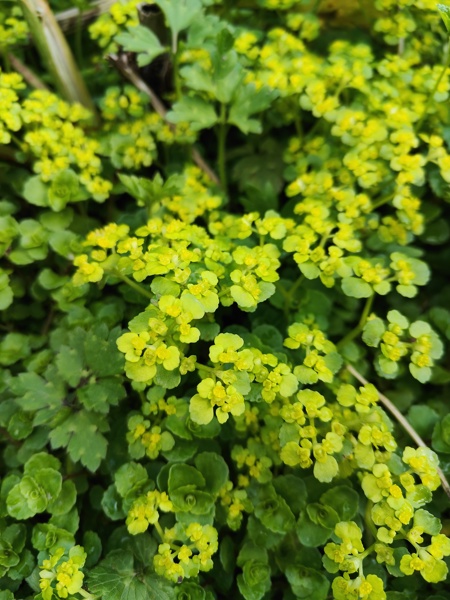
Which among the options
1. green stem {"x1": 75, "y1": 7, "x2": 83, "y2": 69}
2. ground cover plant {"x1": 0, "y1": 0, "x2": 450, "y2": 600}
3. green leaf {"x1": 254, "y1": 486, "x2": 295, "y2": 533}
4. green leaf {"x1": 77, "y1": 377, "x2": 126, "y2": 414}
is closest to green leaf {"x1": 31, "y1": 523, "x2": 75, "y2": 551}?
ground cover plant {"x1": 0, "y1": 0, "x2": 450, "y2": 600}

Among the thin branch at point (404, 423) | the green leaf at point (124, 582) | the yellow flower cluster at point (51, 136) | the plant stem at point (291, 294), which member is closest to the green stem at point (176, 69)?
the yellow flower cluster at point (51, 136)

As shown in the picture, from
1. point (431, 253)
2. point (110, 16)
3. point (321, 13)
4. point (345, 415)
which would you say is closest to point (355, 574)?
point (345, 415)

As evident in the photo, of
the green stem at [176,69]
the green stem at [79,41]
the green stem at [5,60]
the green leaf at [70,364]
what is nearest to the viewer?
the green leaf at [70,364]

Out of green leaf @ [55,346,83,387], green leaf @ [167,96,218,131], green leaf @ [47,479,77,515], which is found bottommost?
green leaf @ [47,479,77,515]

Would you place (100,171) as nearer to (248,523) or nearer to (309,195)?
(309,195)

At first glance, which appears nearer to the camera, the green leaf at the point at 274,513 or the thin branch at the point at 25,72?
the green leaf at the point at 274,513

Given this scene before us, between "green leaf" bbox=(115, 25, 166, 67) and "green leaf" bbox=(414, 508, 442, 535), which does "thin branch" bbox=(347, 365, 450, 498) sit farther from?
"green leaf" bbox=(115, 25, 166, 67)

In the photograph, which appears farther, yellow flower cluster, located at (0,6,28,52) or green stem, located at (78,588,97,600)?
yellow flower cluster, located at (0,6,28,52)

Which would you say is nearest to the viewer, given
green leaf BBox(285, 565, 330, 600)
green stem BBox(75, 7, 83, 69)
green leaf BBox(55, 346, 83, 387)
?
green leaf BBox(285, 565, 330, 600)

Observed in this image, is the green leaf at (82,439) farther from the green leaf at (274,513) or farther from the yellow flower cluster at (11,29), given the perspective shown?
the yellow flower cluster at (11,29)
